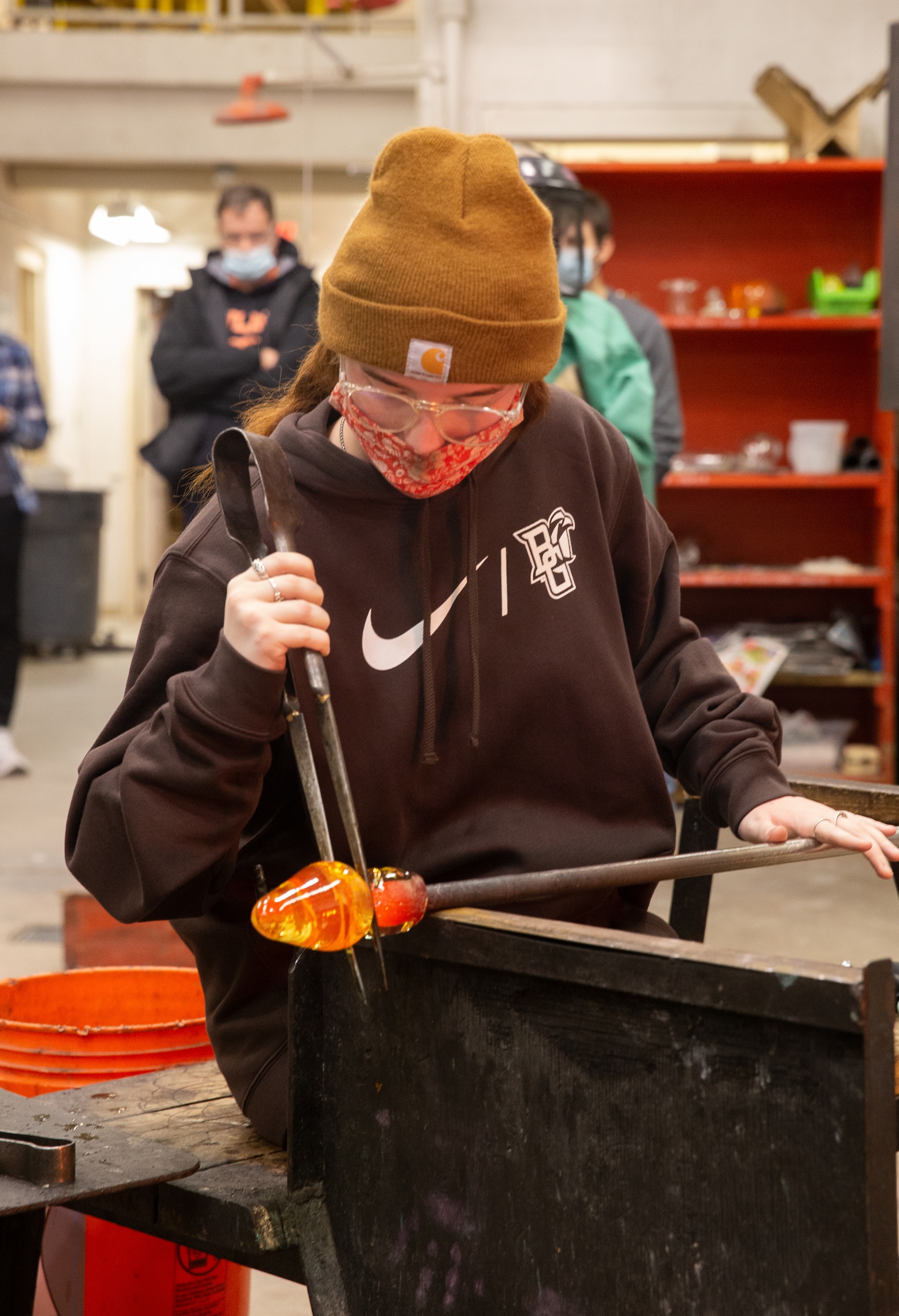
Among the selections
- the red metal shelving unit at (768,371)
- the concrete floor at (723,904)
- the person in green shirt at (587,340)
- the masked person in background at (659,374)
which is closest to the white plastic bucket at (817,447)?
the red metal shelving unit at (768,371)

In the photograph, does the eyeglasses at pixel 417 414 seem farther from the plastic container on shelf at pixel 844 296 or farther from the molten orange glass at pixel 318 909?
the plastic container on shelf at pixel 844 296

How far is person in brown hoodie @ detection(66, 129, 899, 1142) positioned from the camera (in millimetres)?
1122

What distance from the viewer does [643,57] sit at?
18.8 feet

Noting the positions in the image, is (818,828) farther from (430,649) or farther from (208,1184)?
(208,1184)

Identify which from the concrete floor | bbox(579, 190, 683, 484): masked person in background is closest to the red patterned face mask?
the concrete floor

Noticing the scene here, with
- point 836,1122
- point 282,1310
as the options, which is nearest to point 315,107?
point 282,1310

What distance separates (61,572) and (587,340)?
20.8ft

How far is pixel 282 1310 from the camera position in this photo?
190 centimetres

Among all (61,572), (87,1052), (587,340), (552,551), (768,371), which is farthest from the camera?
(61,572)

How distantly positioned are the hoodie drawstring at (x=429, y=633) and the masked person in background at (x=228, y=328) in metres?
2.78

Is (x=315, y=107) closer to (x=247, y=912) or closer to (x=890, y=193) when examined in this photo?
(x=890, y=193)

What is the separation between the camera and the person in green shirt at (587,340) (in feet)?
10.6

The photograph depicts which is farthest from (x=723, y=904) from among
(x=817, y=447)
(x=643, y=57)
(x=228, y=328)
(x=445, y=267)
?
(x=643, y=57)

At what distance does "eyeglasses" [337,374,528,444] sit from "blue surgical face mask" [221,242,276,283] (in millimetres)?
3151
